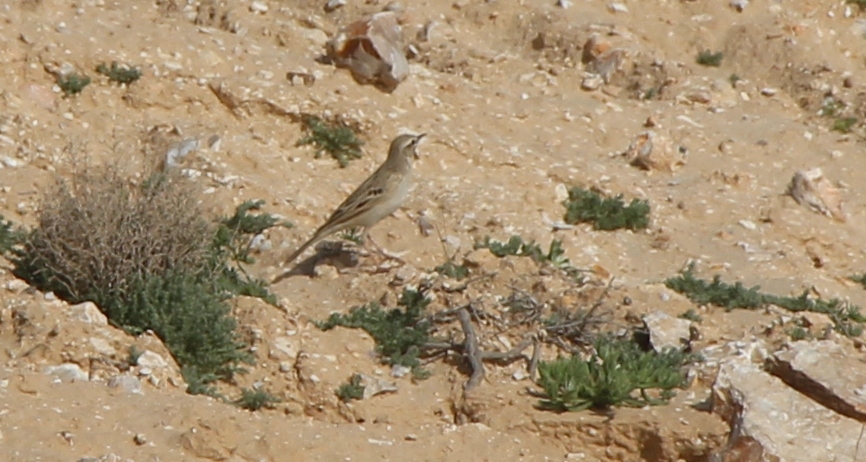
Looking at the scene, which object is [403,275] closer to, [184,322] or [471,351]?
[471,351]

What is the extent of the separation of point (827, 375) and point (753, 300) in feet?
6.00

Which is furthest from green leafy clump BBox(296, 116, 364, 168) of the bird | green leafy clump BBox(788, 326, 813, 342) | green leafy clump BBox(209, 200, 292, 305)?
green leafy clump BBox(788, 326, 813, 342)

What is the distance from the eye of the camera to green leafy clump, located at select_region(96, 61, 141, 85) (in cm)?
1186

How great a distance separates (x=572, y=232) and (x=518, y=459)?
329cm

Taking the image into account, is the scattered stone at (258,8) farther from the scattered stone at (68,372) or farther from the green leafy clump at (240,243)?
the scattered stone at (68,372)

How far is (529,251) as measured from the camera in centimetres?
1023

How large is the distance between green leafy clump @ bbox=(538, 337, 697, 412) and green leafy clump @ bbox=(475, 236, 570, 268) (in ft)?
5.26

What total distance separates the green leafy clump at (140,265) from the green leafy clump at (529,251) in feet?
6.47

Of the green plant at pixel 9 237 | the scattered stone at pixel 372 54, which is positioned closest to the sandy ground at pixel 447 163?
the scattered stone at pixel 372 54

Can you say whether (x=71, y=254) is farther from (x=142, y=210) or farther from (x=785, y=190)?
(x=785, y=190)

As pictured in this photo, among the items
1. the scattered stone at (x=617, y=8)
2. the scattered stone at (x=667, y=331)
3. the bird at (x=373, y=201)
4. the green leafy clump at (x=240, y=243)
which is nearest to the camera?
the scattered stone at (x=667, y=331)

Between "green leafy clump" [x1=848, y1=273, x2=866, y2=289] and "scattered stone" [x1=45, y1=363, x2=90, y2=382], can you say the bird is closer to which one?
"scattered stone" [x1=45, y1=363, x2=90, y2=382]

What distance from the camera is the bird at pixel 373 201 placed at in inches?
406

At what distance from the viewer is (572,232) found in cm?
1094
